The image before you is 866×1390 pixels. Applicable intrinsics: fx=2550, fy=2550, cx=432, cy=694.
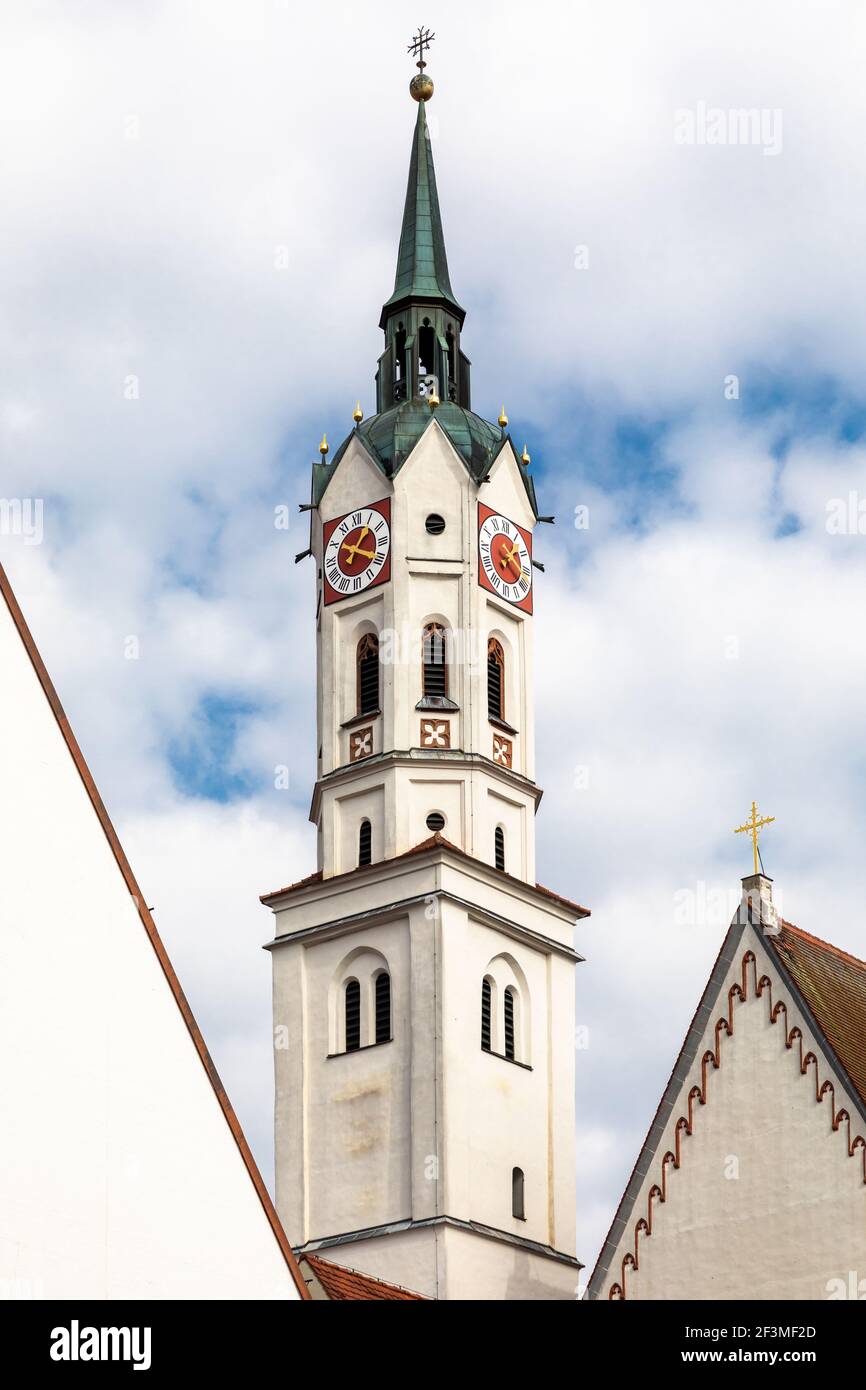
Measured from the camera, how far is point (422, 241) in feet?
250

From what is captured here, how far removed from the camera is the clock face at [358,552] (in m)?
68.8

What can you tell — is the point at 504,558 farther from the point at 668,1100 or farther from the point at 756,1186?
the point at 756,1186

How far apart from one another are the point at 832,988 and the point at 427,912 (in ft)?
64.2

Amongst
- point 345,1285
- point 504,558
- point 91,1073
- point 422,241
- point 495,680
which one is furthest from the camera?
point 422,241

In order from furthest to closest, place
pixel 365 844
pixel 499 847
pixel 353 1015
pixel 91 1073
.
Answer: pixel 499 847 < pixel 365 844 < pixel 353 1015 < pixel 91 1073

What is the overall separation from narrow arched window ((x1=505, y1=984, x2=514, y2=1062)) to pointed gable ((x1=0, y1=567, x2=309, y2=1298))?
31270mm

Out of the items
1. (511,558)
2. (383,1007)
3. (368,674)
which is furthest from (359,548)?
(383,1007)

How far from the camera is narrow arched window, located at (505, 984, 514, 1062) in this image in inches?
2544

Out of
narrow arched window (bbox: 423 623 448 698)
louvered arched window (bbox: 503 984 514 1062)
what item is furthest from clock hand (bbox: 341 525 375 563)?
louvered arched window (bbox: 503 984 514 1062)

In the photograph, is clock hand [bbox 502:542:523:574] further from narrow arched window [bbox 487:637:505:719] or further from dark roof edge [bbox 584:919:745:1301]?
dark roof edge [bbox 584:919:745:1301]

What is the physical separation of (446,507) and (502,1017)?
46.2 ft
